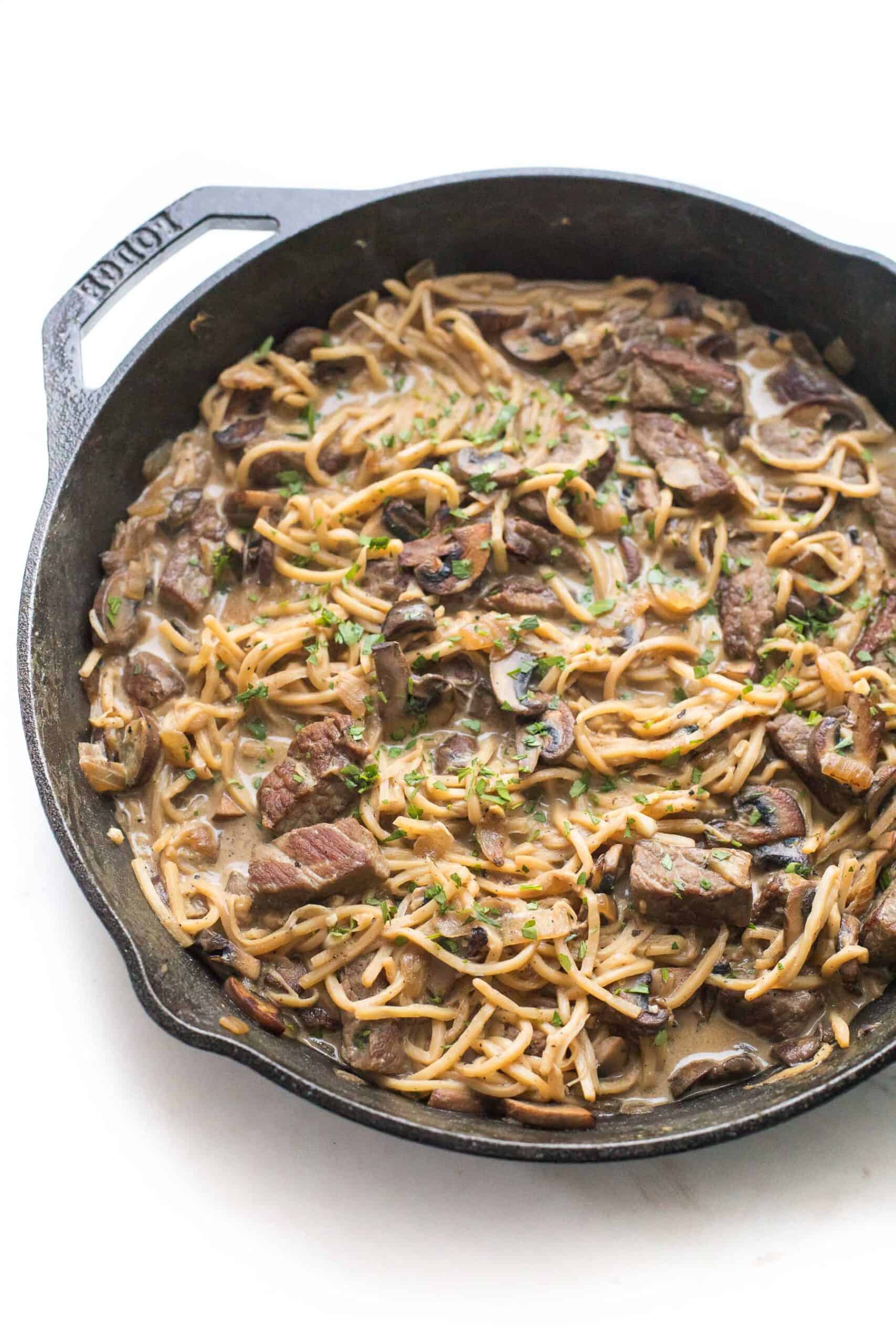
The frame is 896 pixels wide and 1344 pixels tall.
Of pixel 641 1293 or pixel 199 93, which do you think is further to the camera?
pixel 199 93

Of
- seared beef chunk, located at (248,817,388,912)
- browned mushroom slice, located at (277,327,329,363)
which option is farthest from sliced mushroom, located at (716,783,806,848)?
browned mushroom slice, located at (277,327,329,363)

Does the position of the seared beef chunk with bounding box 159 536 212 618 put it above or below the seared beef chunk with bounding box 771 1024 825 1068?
above

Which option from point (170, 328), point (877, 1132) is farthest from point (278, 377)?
point (877, 1132)

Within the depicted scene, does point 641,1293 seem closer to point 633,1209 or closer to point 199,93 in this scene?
point 633,1209

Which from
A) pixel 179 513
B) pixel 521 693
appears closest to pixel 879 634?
pixel 521 693

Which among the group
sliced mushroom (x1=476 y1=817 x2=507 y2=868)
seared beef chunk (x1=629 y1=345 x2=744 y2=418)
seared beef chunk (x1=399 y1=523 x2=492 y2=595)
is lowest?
sliced mushroom (x1=476 y1=817 x2=507 y2=868)

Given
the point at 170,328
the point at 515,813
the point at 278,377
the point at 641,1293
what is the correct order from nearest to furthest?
the point at 641,1293, the point at 515,813, the point at 170,328, the point at 278,377

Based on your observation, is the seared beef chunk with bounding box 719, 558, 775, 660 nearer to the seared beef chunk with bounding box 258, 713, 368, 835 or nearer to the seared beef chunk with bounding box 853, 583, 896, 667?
the seared beef chunk with bounding box 853, 583, 896, 667
